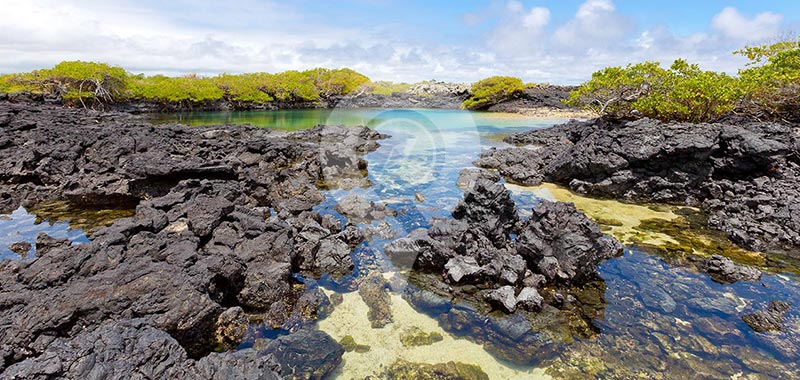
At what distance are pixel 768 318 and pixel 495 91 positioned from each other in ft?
219

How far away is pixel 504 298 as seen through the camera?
7887 mm

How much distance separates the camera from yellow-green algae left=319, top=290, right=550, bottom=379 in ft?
21.2

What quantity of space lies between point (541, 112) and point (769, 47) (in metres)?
36.1

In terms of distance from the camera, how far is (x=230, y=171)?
14516 millimetres

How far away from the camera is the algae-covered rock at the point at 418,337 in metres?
7.14

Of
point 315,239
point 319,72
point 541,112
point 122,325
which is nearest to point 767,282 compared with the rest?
point 315,239

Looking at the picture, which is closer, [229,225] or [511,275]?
[511,275]

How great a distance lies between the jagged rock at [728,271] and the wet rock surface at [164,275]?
9161mm

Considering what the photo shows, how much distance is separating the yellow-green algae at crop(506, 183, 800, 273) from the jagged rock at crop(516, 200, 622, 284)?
1.62 meters

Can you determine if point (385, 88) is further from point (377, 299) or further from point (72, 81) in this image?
point (377, 299)

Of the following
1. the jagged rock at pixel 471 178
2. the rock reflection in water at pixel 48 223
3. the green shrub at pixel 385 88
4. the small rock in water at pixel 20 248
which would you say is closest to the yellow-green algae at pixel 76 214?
the rock reflection in water at pixel 48 223

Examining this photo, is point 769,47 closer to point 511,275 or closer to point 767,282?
point 767,282

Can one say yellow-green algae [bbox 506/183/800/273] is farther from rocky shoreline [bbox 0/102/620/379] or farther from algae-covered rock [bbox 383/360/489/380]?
algae-covered rock [bbox 383/360/489/380]

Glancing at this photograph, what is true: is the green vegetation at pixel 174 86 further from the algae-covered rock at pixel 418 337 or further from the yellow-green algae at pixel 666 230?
the yellow-green algae at pixel 666 230
